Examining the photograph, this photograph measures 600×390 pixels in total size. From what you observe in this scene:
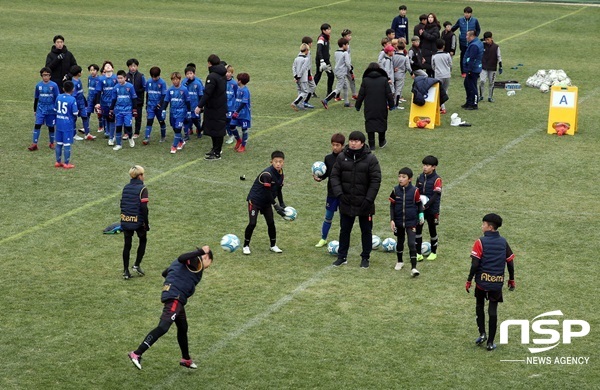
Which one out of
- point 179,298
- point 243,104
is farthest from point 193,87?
point 179,298

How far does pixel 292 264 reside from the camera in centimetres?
1914

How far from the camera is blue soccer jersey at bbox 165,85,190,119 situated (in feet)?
89.1

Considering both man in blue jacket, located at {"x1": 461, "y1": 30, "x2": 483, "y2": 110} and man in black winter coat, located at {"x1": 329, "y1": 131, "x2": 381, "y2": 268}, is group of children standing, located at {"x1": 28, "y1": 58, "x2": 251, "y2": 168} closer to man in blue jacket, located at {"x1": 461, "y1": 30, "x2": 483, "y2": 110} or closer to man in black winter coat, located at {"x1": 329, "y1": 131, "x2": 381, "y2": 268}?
man in blue jacket, located at {"x1": 461, "y1": 30, "x2": 483, "y2": 110}

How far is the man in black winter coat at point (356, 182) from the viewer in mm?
18484

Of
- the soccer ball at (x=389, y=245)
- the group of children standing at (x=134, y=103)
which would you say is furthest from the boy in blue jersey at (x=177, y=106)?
the soccer ball at (x=389, y=245)

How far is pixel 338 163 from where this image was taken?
61.7 feet

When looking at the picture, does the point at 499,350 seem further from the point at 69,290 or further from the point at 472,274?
the point at 69,290

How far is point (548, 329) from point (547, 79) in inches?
830

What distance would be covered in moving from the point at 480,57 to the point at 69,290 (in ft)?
60.5

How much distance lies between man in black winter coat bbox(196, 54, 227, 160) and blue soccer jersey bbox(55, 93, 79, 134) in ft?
10.1

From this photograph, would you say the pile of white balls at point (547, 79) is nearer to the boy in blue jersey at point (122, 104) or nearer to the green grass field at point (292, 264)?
the green grass field at point (292, 264)

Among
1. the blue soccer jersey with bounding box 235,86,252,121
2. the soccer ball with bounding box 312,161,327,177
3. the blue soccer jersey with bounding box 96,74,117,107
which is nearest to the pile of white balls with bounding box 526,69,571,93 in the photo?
the blue soccer jersey with bounding box 235,86,252,121

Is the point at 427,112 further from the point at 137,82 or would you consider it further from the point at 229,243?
the point at 229,243

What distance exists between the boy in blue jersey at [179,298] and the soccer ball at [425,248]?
6054 mm
